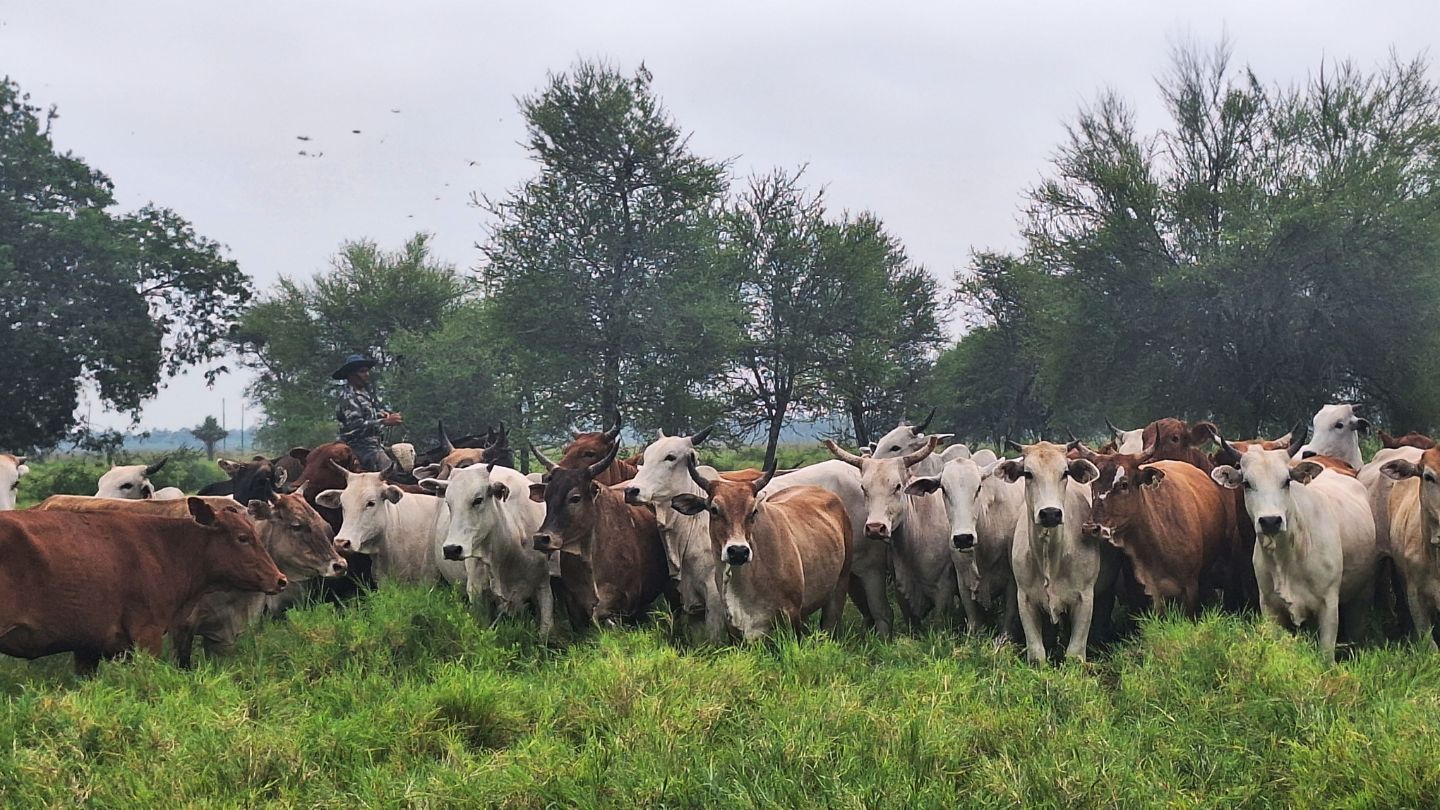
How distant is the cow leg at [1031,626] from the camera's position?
26.8 feet

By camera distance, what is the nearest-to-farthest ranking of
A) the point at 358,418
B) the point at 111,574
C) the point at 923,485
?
the point at 111,574
the point at 923,485
the point at 358,418

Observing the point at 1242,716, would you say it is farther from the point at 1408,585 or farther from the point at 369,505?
the point at 369,505

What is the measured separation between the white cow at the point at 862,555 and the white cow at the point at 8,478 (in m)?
7.11

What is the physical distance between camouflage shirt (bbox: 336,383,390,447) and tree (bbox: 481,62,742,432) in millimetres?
13926

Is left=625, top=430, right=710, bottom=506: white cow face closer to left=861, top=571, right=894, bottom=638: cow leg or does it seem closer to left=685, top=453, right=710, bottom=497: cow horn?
left=685, top=453, right=710, bottom=497: cow horn

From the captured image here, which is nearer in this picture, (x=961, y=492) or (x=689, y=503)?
(x=689, y=503)

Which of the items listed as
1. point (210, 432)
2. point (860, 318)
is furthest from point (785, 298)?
point (210, 432)

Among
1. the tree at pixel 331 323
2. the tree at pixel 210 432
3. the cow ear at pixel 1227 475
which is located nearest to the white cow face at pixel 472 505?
the cow ear at pixel 1227 475

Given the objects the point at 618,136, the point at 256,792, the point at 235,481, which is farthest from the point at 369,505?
the point at 618,136

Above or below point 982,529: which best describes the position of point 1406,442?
above

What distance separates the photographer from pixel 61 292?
27.0 metres

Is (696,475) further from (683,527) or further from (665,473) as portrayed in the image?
(665,473)

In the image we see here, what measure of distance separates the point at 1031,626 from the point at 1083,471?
1.19m

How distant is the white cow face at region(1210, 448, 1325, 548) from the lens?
7676 millimetres
